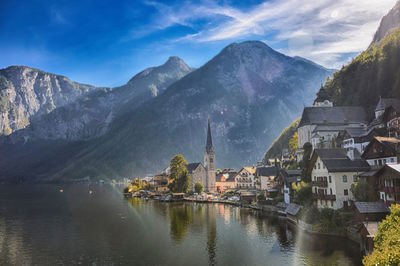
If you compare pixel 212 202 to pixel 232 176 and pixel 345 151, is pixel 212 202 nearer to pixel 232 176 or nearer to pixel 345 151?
pixel 232 176

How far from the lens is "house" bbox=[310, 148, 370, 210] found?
2043 inches

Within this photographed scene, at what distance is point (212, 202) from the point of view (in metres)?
110

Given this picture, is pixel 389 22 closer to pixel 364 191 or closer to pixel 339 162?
pixel 339 162

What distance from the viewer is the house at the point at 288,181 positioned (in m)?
73.5

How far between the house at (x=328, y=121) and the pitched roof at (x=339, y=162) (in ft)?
98.2

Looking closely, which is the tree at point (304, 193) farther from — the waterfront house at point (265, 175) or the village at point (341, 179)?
the waterfront house at point (265, 175)

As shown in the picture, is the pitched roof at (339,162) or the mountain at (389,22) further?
the mountain at (389,22)

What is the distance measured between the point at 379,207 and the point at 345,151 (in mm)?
17414

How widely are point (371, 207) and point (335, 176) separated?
373 inches

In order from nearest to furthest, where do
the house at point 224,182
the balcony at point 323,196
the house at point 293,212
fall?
the balcony at point 323,196
the house at point 293,212
the house at point 224,182

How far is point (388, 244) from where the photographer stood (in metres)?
24.0

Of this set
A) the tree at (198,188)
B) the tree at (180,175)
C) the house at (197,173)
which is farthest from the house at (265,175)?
the house at (197,173)

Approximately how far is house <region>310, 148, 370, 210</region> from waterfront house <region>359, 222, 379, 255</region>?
1393cm

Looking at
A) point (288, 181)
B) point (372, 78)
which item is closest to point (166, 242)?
point (288, 181)
